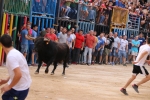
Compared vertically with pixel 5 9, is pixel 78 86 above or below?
below

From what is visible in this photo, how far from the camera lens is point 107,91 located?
539 inches

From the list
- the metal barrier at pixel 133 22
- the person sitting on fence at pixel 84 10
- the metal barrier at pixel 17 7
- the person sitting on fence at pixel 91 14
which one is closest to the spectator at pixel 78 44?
the person sitting on fence at pixel 84 10

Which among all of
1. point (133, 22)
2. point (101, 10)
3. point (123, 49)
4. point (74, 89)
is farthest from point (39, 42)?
point (133, 22)

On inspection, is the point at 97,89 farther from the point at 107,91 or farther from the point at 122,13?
the point at 122,13

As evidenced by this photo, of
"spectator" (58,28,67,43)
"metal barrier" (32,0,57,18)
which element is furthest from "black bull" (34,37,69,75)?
"spectator" (58,28,67,43)

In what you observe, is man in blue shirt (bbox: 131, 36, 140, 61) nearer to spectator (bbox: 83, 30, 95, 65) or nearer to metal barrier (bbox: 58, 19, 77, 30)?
spectator (bbox: 83, 30, 95, 65)

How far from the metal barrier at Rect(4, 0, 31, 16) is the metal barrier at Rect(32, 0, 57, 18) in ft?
1.97

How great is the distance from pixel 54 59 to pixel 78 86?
3.24 meters

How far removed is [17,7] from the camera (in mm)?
19656

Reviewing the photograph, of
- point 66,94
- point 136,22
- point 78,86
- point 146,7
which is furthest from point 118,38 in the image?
point 66,94

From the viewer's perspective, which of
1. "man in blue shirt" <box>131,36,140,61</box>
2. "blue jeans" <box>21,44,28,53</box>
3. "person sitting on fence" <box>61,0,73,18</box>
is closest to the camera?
"blue jeans" <box>21,44,28,53</box>

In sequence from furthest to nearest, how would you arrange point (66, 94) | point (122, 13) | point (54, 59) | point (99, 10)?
point (122, 13) < point (99, 10) < point (54, 59) < point (66, 94)

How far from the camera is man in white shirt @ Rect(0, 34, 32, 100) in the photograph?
6.41 meters

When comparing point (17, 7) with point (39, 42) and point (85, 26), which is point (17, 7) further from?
point (85, 26)
